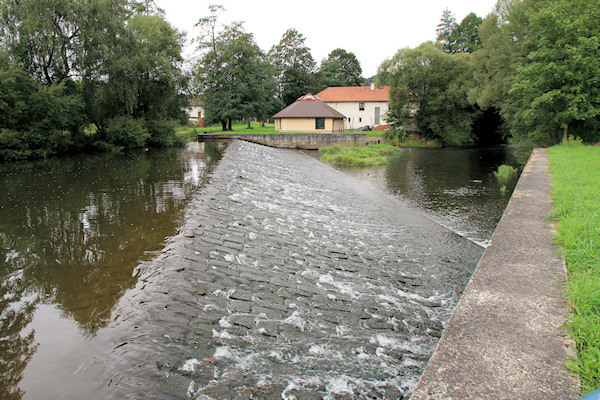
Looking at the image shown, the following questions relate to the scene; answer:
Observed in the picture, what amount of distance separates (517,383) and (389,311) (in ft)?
9.80

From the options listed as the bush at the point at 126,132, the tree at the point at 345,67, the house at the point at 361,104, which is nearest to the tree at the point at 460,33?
the house at the point at 361,104

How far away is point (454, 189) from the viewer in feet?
51.2

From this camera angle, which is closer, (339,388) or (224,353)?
(339,388)

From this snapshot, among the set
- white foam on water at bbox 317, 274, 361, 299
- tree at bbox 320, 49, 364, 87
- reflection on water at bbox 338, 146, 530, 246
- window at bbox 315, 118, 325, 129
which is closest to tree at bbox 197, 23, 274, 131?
window at bbox 315, 118, 325, 129

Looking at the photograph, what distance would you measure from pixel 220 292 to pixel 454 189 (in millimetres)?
13258

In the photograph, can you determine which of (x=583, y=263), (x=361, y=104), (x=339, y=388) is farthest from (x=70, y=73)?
(x=361, y=104)

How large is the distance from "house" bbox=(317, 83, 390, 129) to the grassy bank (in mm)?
48936

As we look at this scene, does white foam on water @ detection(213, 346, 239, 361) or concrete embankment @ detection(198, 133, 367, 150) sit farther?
concrete embankment @ detection(198, 133, 367, 150)

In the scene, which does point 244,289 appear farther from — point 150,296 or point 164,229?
point 164,229

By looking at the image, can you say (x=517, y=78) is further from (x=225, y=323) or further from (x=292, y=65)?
(x=292, y=65)

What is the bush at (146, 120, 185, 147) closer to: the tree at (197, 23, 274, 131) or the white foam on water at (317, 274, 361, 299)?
the tree at (197, 23, 274, 131)

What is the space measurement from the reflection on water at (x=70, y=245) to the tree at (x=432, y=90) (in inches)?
1282

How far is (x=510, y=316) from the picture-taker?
2.99m

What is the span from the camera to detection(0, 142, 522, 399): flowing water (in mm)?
3416
